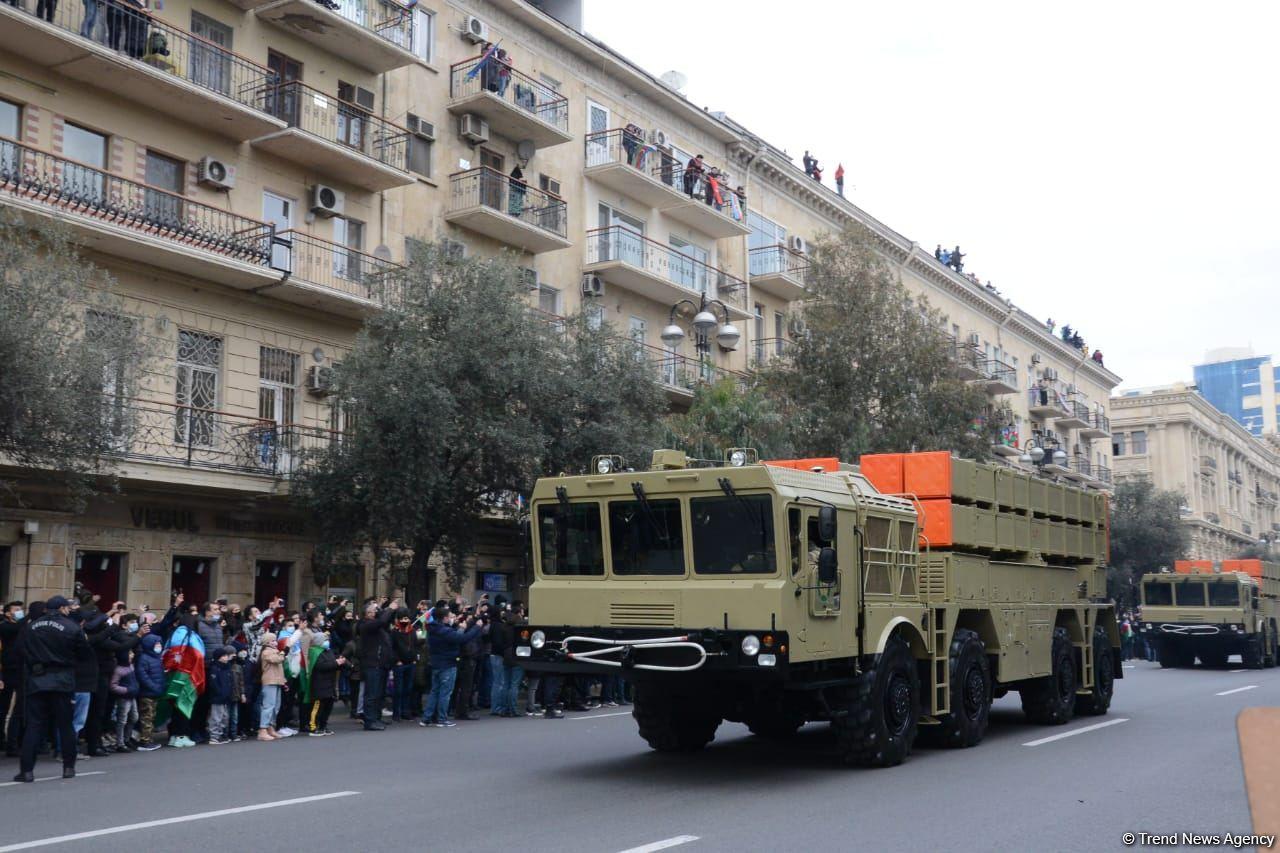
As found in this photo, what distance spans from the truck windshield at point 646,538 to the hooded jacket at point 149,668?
6.23m

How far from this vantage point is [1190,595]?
32500 millimetres

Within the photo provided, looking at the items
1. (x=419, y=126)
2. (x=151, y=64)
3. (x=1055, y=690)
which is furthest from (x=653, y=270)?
(x=1055, y=690)

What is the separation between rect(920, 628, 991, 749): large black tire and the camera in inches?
519

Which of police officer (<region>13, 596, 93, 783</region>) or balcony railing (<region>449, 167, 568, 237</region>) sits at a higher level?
balcony railing (<region>449, 167, 568, 237</region>)

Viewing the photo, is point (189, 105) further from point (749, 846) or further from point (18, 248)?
point (749, 846)

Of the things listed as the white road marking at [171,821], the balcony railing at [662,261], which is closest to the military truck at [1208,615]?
the balcony railing at [662,261]

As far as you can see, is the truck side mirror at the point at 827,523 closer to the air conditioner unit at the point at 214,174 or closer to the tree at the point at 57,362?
the tree at the point at 57,362

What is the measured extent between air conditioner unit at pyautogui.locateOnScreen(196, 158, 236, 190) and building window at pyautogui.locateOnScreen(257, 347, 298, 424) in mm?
3135

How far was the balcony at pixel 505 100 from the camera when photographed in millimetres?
28328

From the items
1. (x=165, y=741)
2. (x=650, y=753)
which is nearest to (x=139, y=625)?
(x=165, y=741)

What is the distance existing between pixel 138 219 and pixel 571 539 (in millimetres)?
12761

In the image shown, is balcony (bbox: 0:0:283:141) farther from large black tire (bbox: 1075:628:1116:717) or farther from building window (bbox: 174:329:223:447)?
large black tire (bbox: 1075:628:1116:717)

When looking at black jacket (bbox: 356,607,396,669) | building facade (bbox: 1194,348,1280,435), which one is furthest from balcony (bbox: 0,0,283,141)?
building facade (bbox: 1194,348,1280,435)

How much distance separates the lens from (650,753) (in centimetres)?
1320
